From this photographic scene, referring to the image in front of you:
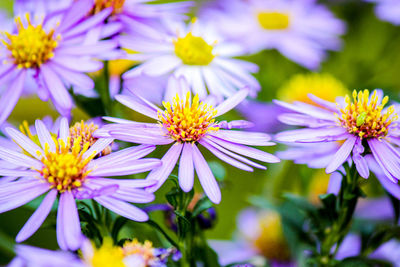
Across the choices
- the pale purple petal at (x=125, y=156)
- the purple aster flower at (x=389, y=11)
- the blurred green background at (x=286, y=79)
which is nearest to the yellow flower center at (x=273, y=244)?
the blurred green background at (x=286, y=79)

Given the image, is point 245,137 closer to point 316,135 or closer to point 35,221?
point 316,135

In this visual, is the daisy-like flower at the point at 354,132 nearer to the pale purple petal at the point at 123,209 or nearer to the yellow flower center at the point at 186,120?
the yellow flower center at the point at 186,120

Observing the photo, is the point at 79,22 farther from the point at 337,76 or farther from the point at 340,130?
the point at 337,76

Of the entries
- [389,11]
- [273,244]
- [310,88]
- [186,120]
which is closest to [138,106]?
[186,120]

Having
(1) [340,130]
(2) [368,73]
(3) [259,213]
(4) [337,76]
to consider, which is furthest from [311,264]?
(4) [337,76]

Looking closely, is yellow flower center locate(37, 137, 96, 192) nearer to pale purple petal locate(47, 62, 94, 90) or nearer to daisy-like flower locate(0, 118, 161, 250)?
daisy-like flower locate(0, 118, 161, 250)
